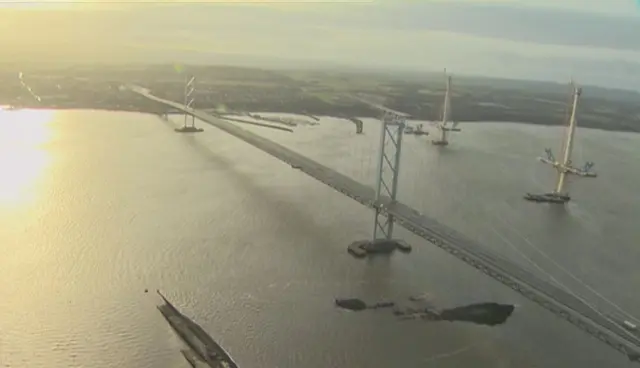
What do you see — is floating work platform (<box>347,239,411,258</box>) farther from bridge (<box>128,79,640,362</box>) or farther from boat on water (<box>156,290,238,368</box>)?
boat on water (<box>156,290,238,368</box>)

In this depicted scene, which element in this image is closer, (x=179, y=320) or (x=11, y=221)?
(x=179, y=320)

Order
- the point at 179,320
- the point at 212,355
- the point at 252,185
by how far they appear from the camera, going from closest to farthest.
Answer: the point at 212,355
the point at 179,320
the point at 252,185

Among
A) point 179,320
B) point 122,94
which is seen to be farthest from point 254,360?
point 122,94

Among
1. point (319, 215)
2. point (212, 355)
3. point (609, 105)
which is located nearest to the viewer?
point (212, 355)

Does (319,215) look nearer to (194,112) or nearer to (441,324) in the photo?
(441,324)

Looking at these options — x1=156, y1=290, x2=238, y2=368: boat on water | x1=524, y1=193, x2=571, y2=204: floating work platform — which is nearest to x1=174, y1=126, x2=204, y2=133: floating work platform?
x1=524, y1=193, x2=571, y2=204: floating work platform

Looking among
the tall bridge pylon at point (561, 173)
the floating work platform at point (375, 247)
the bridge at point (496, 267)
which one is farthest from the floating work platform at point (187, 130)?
the floating work platform at point (375, 247)
